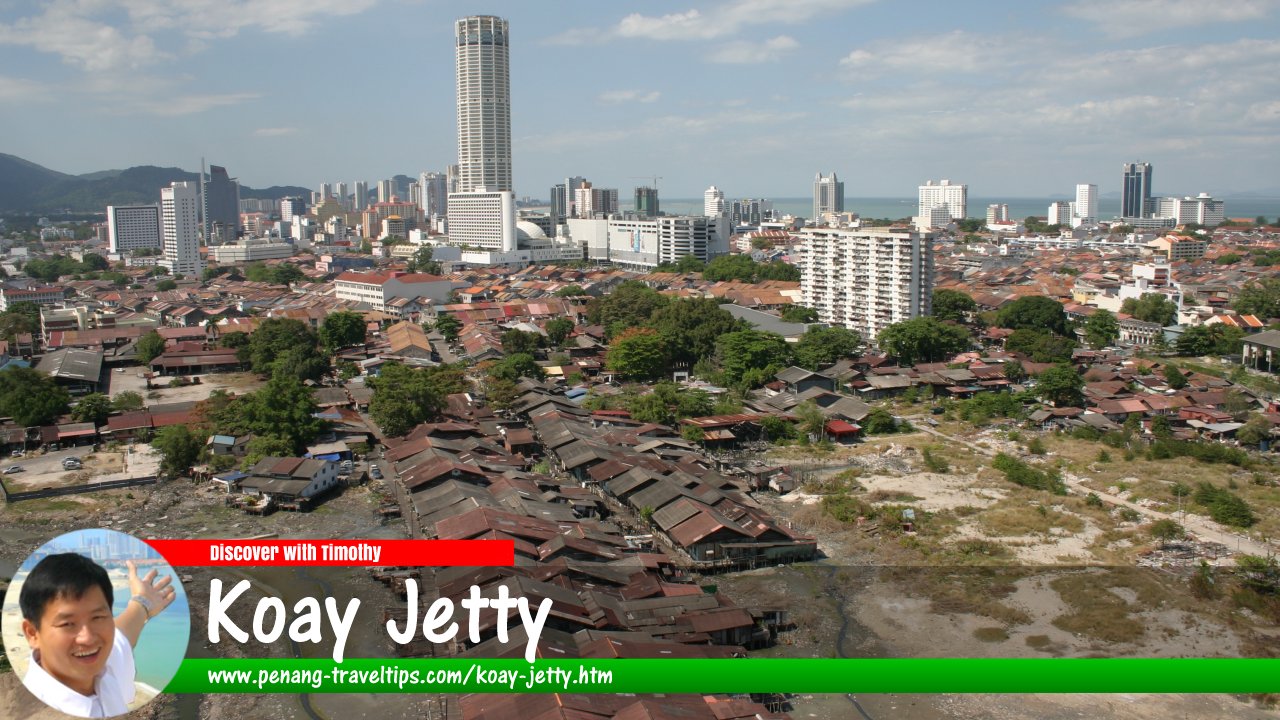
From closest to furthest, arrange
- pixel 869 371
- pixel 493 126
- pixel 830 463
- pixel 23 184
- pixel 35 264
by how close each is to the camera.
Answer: pixel 830 463 → pixel 869 371 → pixel 35 264 → pixel 493 126 → pixel 23 184

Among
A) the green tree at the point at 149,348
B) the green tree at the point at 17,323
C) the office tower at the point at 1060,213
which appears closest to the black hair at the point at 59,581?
the green tree at the point at 149,348

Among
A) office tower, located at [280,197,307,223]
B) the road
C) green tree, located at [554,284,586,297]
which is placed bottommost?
the road

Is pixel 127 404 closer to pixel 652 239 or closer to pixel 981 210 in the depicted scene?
pixel 652 239

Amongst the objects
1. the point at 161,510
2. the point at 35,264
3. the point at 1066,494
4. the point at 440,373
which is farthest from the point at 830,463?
the point at 35,264

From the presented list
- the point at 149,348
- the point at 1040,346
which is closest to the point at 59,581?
the point at 1040,346

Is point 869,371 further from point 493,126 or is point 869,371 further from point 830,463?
point 493,126

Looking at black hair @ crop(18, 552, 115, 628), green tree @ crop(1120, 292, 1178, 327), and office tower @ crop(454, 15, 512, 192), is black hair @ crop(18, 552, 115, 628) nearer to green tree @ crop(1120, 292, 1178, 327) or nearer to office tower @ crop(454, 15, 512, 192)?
green tree @ crop(1120, 292, 1178, 327)

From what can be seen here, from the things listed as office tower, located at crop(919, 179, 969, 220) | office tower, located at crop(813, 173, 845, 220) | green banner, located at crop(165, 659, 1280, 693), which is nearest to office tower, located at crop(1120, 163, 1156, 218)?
office tower, located at crop(919, 179, 969, 220)
